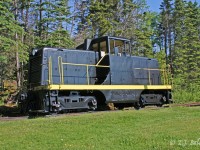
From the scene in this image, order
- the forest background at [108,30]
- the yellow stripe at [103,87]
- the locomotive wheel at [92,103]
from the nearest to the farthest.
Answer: the yellow stripe at [103,87]
the locomotive wheel at [92,103]
the forest background at [108,30]

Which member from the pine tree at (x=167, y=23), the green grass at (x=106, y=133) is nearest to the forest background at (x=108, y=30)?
the pine tree at (x=167, y=23)

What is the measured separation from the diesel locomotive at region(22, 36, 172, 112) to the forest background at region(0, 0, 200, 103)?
548 centimetres

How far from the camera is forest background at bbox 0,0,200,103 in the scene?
24.2 meters

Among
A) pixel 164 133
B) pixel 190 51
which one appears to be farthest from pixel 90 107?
pixel 190 51

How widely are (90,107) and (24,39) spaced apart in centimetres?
2057

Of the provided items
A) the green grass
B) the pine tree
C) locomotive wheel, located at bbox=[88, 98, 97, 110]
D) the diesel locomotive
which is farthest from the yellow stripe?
the pine tree

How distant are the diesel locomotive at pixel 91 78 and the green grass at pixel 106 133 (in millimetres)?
2728

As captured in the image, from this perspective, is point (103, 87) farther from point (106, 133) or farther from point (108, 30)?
point (108, 30)

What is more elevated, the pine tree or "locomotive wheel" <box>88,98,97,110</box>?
the pine tree

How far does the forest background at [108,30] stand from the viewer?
79.4 ft

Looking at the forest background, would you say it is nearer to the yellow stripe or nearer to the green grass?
the yellow stripe

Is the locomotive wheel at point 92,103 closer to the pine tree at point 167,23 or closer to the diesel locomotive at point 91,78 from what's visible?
the diesel locomotive at point 91,78

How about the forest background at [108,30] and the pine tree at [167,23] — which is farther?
the pine tree at [167,23]

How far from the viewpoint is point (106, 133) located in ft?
26.4
